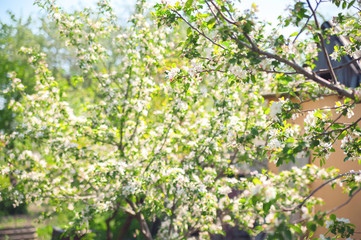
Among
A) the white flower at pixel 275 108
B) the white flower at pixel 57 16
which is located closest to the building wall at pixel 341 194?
the white flower at pixel 275 108

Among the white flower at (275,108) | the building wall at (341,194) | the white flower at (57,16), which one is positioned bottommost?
the building wall at (341,194)

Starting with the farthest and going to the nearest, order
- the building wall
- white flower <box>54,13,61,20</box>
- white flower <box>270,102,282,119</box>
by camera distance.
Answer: white flower <box>54,13,61,20</box>, the building wall, white flower <box>270,102,282,119</box>

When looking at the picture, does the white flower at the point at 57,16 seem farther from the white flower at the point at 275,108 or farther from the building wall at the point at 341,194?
the building wall at the point at 341,194

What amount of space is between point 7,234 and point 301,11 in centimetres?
1109

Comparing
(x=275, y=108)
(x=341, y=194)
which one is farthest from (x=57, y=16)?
(x=341, y=194)

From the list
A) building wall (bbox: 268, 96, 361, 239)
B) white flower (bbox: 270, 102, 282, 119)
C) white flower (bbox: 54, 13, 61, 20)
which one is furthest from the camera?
white flower (bbox: 54, 13, 61, 20)

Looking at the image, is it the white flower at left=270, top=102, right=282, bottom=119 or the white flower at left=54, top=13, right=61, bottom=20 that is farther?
the white flower at left=54, top=13, right=61, bottom=20

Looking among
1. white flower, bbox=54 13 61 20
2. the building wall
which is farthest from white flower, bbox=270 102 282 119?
white flower, bbox=54 13 61 20

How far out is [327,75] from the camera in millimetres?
6309

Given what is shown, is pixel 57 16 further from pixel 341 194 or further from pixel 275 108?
pixel 341 194

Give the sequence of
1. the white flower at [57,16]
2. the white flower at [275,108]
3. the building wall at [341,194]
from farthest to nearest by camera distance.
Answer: the white flower at [57,16] < the building wall at [341,194] < the white flower at [275,108]

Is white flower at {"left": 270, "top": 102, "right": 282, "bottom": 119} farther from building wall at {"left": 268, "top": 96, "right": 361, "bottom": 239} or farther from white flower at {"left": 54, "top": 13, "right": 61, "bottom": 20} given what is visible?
white flower at {"left": 54, "top": 13, "right": 61, "bottom": 20}

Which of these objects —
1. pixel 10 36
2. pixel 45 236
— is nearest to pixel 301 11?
pixel 45 236

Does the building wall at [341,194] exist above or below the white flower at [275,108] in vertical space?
below
